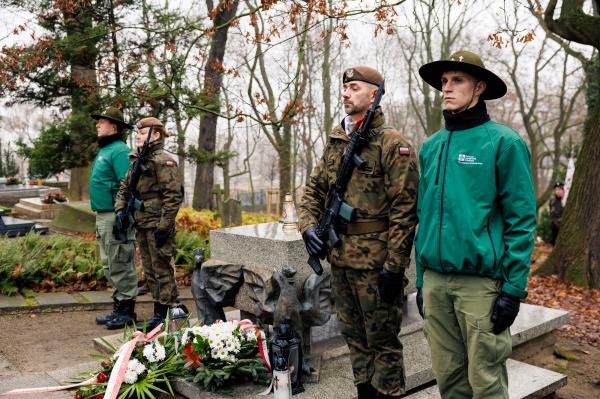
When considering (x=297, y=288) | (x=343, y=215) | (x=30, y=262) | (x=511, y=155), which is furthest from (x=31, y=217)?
(x=511, y=155)

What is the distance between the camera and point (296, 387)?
4184 millimetres

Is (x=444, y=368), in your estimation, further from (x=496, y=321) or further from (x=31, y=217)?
(x=31, y=217)

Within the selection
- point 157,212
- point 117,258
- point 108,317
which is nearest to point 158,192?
point 157,212

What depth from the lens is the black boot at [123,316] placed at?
6539 mm

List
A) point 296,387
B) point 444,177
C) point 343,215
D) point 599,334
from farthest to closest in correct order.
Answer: point 599,334 → point 296,387 → point 343,215 → point 444,177

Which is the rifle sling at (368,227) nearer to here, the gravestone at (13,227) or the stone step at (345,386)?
the stone step at (345,386)

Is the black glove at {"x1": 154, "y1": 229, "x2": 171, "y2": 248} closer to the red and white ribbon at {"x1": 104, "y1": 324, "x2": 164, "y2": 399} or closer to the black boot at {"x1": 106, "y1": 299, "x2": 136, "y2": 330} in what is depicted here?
the black boot at {"x1": 106, "y1": 299, "x2": 136, "y2": 330}

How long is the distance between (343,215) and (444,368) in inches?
42.4

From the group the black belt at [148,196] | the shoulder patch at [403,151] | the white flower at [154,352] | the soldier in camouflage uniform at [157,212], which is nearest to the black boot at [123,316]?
the soldier in camouflage uniform at [157,212]

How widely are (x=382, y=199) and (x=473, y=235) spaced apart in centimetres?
79

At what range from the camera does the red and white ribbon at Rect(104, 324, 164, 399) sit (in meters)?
4.15

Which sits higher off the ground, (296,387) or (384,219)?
(384,219)

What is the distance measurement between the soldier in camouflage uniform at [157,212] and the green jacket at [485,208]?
352 cm

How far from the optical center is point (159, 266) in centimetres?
614
